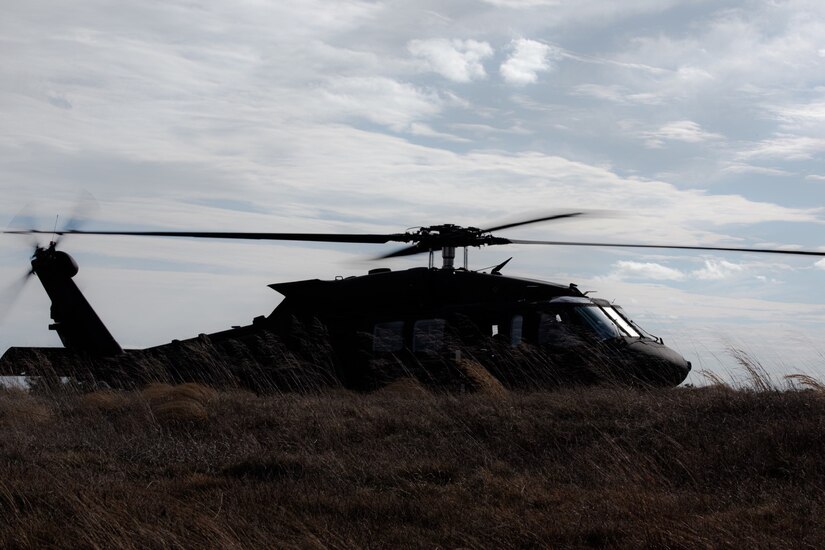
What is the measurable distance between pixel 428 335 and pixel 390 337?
0.65 meters

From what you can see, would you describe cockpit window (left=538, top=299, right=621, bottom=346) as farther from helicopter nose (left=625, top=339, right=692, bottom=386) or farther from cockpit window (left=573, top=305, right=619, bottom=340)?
helicopter nose (left=625, top=339, right=692, bottom=386)

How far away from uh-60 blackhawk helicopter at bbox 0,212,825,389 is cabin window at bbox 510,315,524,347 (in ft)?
0.05

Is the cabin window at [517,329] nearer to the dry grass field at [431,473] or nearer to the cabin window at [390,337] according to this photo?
the cabin window at [390,337]

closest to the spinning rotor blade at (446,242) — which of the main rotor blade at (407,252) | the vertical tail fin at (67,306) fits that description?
the main rotor blade at (407,252)

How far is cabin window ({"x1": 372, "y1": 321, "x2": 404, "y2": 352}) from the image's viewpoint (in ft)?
45.9

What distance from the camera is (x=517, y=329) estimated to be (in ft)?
44.0

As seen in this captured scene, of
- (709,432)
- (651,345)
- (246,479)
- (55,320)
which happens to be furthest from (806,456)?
(55,320)

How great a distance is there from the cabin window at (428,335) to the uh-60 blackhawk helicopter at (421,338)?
0.02 metres

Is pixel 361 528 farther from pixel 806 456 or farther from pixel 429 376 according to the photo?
pixel 429 376

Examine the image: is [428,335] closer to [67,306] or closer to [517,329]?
[517,329]

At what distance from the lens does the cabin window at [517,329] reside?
13.4 meters

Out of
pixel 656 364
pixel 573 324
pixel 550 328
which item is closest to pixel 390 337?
pixel 550 328

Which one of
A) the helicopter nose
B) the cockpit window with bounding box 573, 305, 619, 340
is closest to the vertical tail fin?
the cockpit window with bounding box 573, 305, 619, 340

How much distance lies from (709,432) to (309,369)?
7420mm
